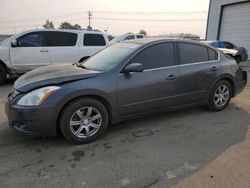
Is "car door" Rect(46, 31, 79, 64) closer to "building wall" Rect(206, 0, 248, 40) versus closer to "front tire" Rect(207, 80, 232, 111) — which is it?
"front tire" Rect(207, 80, 232, 111)

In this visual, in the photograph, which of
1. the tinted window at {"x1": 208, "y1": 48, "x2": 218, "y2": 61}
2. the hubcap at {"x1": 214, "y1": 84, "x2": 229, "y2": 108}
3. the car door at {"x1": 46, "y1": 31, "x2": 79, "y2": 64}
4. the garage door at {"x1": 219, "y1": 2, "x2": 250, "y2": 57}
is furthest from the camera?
the garage door at {"x1": 219, "y1": 2, "x2": 250, "y2": 57}

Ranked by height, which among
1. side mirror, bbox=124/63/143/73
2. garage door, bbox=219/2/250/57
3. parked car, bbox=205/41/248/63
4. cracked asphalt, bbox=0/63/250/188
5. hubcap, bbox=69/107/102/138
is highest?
garage door, bbox=219/2/250/57

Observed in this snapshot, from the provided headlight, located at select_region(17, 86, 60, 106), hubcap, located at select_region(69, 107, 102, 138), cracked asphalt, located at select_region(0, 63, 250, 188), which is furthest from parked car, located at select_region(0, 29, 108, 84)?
hubcap, located at select_region(69, 107, 102, 138)

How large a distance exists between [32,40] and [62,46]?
98 cm

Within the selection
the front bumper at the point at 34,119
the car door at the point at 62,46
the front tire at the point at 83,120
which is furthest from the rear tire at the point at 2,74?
the front tire at the point at 83,120

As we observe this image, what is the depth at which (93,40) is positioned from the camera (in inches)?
346

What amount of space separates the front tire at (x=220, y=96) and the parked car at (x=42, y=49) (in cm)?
498

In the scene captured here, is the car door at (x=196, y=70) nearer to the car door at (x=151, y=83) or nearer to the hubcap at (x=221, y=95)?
the car door at (x=151, y=83)

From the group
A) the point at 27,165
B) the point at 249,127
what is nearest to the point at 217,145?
the point at 249,127

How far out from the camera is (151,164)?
3.12 m

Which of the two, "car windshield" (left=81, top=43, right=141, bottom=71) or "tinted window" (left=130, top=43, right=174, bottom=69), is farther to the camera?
"tinted window" (left=130, top=43, right=174, bottom=69)

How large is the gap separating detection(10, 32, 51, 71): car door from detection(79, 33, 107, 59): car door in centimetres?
127

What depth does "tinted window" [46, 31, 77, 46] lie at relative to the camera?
26.7 ft

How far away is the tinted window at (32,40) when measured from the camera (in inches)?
304
